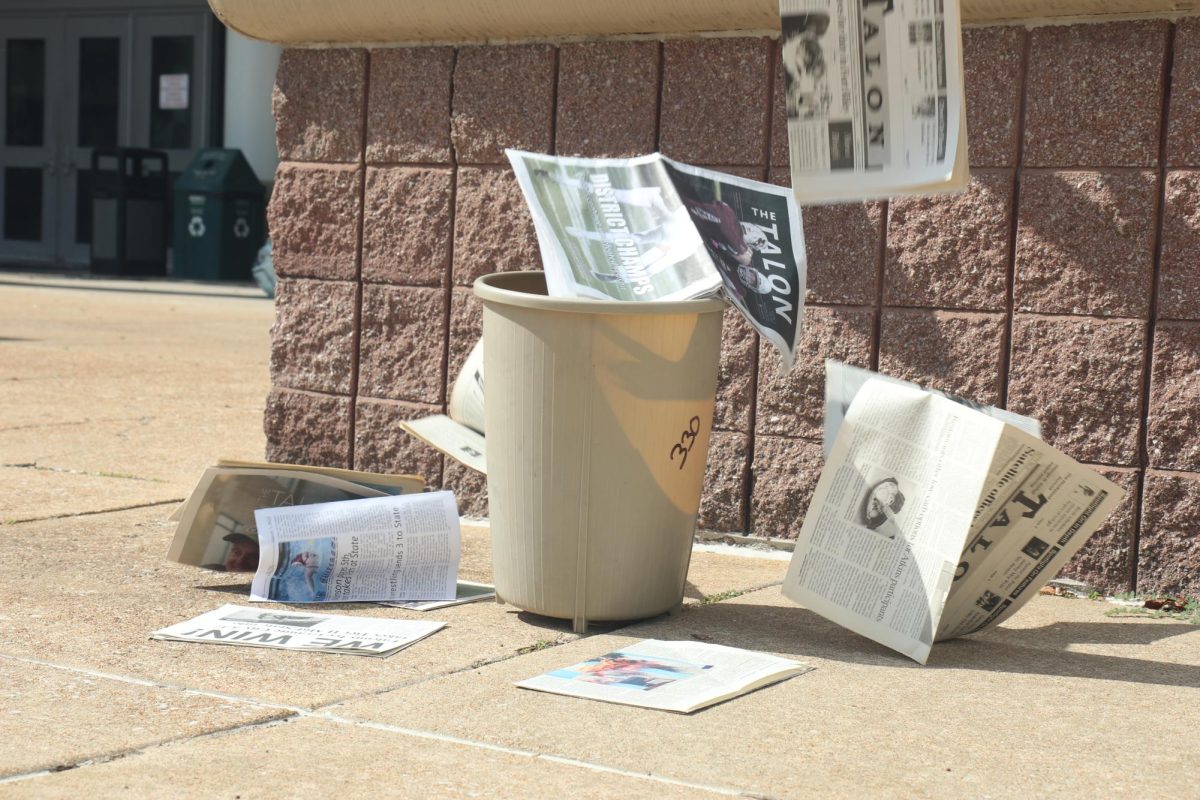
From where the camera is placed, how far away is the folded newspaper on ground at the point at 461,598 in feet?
11.9

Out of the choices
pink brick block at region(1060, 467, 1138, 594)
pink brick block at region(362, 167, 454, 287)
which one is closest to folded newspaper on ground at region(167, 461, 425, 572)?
pink brick block at region(362, 167, 454, 287)

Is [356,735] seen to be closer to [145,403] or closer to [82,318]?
A: [145,403]

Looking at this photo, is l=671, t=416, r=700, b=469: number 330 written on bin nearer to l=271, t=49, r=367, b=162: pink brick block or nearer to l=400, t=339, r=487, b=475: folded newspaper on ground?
l=400, t=339, r=487, b=475: folded newspaper on ground

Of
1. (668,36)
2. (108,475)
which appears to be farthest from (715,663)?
(108,475)

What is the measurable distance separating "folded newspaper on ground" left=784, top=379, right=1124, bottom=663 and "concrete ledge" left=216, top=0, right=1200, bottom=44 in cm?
118

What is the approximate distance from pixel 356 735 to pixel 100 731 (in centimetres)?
43

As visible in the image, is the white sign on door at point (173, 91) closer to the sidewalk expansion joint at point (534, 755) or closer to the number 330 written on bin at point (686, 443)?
the number 330 written on bin at point (686, 443)

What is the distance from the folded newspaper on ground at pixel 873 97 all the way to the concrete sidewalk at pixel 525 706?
1020 mm

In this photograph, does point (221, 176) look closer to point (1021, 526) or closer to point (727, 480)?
point (727, 480)

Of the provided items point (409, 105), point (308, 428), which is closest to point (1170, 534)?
point (409, 105)

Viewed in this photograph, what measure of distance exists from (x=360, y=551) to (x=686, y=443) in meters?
0.87

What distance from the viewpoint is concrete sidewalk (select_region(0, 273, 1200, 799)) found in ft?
7.89

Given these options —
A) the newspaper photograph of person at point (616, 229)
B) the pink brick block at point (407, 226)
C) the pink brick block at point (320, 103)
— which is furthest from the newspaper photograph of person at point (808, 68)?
the pink brick block at point (320, 103)

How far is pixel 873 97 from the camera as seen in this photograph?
10.5 ft
